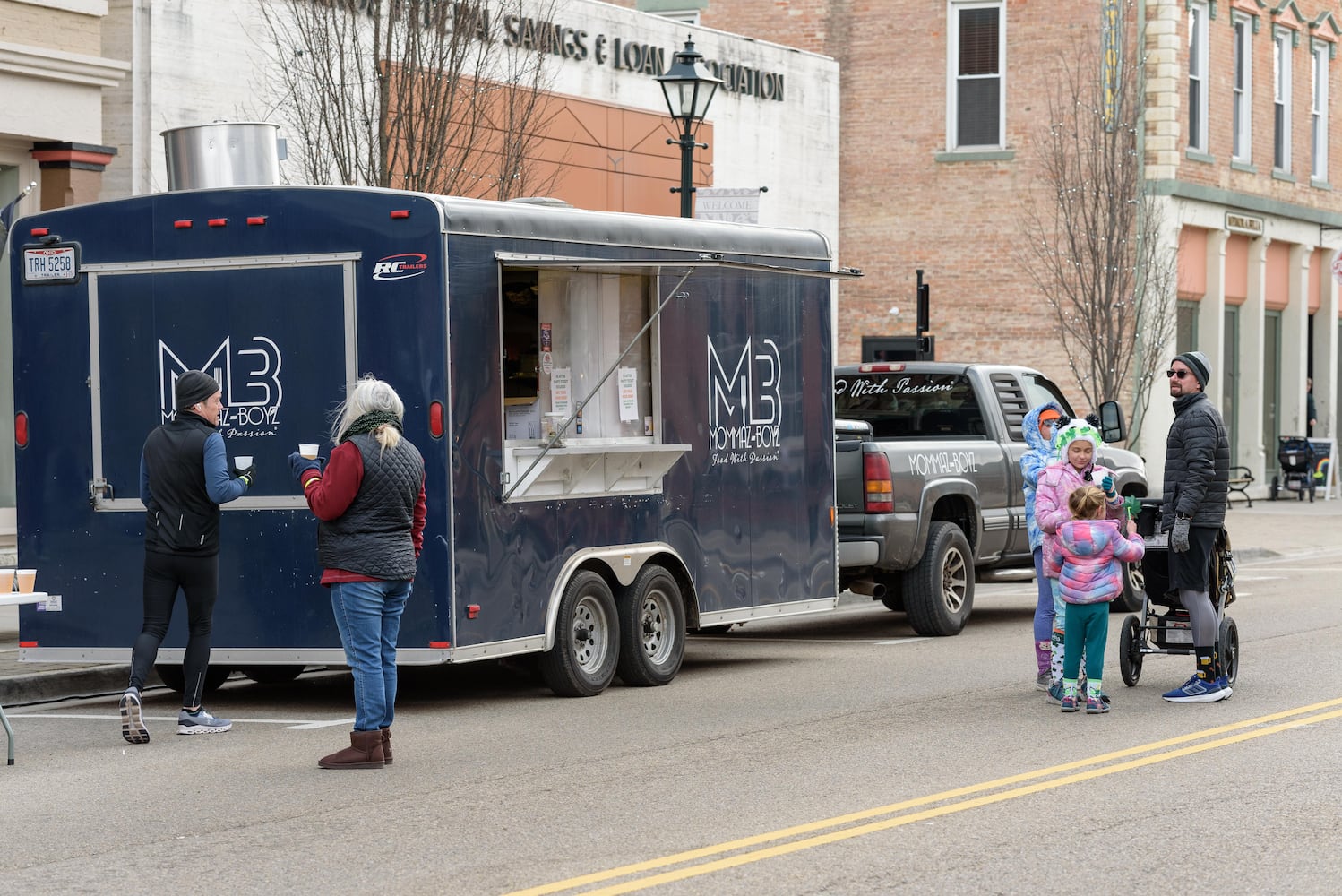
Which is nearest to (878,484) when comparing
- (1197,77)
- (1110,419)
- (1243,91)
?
(1110,419)

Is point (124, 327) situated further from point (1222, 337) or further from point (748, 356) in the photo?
point (1222, 337)

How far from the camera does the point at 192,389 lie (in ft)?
35.1

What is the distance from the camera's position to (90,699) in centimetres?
1273

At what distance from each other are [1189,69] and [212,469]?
88.5ft

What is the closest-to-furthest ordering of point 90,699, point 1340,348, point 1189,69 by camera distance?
point 90,699, point 1189,69, point 1340,348

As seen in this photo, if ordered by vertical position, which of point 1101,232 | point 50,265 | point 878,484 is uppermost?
point 1101,232

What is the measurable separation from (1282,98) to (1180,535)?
2856 cm

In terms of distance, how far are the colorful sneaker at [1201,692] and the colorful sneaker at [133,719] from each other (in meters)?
5.82

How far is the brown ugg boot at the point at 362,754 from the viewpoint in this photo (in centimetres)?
950

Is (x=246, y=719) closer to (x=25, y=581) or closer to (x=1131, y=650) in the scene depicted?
(x=25, y=581)

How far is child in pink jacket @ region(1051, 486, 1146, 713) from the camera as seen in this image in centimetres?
1122

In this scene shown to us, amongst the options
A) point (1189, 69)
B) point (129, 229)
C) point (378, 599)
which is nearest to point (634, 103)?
point (1189, 69)

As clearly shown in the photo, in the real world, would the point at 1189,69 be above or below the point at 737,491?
above

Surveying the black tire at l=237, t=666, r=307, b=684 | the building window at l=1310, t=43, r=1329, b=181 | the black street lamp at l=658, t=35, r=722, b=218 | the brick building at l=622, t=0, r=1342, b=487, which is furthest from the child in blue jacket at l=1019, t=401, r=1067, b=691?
the building window at l=1310, t=43, r=1329, b=181
